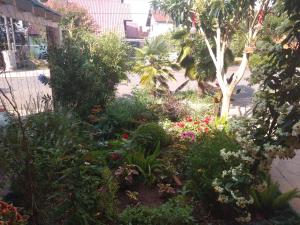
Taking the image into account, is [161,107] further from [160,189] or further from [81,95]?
[160,189]

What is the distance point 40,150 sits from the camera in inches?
126

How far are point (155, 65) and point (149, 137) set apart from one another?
542 centimetres

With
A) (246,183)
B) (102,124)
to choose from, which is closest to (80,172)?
(246,183)

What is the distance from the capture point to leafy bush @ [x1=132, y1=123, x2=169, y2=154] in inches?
202

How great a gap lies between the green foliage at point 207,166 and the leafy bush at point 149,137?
1239 millimetres

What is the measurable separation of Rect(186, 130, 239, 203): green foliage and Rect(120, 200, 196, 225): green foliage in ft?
1.25

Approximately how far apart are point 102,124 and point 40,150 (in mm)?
3414

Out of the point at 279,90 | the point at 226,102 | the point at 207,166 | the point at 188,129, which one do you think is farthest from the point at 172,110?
the point at 279,90

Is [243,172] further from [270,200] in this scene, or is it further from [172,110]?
[172,110]

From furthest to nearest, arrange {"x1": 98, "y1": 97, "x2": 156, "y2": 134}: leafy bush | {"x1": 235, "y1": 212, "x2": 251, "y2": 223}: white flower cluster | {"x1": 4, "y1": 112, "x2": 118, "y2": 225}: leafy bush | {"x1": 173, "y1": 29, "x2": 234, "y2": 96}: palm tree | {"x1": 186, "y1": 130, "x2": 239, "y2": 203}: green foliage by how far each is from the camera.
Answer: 1. {"x1": 173, "y1": 29, "x2": 234, "y2": 96}: palm tree
2. {"x1": 98, "y1": 97, "x2": 156, "y2": 134}: leafy bush
3. {"x1": 186, "y1": 130, "x2": 239, "y2": 203}: green foliage
4. {"x1": 235, "y1": 212, "x2": 251, "y2": 223}: white flower cluster
5. {"x1": 4, "y1": 112, "x2": 118, "y2": 225}: leafy bush

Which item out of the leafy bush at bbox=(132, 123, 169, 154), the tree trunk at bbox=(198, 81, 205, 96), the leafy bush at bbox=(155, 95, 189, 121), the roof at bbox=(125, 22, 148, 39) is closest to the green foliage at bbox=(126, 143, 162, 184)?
the leafy bush at bbox=(132, 123, 169, 154)

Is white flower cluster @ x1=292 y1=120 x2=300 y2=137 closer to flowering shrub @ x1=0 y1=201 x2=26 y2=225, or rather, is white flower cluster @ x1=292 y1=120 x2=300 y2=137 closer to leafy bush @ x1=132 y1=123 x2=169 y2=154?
flowering shrub @ x1=0 y1=201 x2=26 y2=225

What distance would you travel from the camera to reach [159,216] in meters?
3.22

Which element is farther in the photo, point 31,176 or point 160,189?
point 160,189
